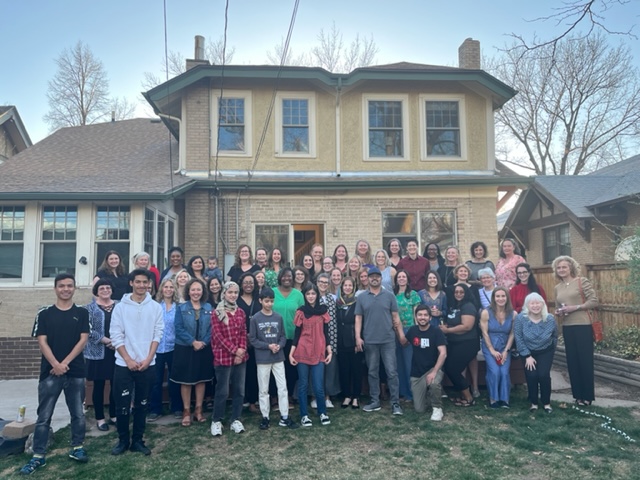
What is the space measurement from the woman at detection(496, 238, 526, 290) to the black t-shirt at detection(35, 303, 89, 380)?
560cm

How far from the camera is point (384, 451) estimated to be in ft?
14.9

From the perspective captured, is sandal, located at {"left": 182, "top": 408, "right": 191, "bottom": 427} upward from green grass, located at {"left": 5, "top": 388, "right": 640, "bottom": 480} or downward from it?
upward

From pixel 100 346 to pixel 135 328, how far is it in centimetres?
97

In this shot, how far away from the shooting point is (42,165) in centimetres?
1000

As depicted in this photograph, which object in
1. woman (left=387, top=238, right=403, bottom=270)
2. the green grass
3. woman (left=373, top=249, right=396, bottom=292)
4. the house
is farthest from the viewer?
the house

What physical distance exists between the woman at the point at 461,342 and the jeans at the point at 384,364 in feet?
2.48

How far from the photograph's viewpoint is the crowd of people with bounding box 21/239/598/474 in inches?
187

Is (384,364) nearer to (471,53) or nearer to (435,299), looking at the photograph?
(435,299)

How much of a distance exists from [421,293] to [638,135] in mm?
25955

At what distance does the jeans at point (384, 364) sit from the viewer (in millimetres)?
5664

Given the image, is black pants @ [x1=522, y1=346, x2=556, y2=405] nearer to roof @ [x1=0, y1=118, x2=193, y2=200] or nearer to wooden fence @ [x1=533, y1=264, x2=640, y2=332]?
wooden fence @ [x1=533, y1=264, x2=640, y2=332]

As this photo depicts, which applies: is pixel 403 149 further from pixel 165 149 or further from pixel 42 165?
pixel 42 165

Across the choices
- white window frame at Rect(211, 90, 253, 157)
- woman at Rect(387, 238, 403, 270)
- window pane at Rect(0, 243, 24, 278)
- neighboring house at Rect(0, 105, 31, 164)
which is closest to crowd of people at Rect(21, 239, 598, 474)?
woman at Rect(387, 238, 403, 270)

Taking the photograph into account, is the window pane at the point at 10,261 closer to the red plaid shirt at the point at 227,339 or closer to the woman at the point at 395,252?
the red plaid shirt at the point at 227,339
